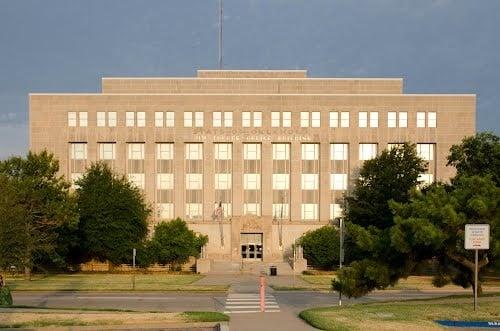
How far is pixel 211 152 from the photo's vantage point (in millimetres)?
82062

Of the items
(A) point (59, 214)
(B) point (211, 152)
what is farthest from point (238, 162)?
(A) point (59, 214)

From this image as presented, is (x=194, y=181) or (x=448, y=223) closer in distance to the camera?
(x=448, y=223)

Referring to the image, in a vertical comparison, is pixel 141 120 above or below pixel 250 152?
above

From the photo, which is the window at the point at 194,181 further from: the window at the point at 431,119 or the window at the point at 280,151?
the window at the point at 431,119

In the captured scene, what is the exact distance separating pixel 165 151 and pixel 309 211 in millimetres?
→ 19100

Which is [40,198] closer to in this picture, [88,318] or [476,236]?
[88,318]

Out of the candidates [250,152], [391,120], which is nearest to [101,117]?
[250,152]

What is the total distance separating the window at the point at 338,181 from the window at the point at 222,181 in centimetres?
1258

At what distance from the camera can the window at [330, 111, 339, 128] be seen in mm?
82062

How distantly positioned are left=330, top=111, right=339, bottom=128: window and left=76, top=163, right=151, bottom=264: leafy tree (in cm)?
2643

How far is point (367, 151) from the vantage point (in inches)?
3238

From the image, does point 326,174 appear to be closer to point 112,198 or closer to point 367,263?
point 112,198

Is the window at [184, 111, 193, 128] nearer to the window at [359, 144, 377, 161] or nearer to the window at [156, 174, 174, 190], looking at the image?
the window at [156, 174, 174, 190]

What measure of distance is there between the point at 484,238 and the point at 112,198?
1962 inches
